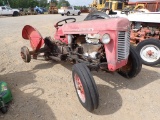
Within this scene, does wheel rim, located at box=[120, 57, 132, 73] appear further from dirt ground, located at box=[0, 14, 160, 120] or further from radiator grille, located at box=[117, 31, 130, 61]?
radiator grille, located at box=[117, 31, 130, 61]

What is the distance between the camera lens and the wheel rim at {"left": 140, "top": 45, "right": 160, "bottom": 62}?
5.08 metres

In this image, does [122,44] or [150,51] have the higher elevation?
[122,44]

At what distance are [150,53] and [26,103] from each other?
138 inches

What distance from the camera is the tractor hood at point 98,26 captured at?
3133 mm

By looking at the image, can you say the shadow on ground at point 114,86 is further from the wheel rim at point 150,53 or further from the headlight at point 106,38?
the headlight at point 106,38

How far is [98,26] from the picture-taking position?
3.38 metres

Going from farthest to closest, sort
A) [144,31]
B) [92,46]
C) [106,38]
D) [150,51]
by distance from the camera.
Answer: [144,31], [150,51], [92,46], [106,38]

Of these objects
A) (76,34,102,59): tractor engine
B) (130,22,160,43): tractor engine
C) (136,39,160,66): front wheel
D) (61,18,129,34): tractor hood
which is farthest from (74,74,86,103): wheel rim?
(130,22,160,43): tractor engine

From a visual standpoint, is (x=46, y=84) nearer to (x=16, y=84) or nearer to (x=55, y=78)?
(x=55, y=78)

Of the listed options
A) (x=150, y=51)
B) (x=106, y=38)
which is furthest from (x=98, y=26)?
(x=150, y=51)

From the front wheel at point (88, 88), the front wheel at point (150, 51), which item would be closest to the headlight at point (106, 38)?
the front wheel at point (88, 88)

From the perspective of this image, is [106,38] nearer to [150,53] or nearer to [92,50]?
[92,50]

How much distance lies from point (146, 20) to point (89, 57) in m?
3.50

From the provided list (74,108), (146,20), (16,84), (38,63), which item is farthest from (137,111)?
(146,20)
